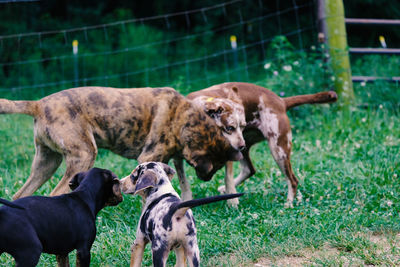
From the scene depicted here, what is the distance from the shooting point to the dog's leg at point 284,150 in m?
6.21

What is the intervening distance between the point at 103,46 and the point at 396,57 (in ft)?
24.4

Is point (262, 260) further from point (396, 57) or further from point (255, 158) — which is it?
point (396, 57)

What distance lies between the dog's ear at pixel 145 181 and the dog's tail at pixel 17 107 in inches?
60.0

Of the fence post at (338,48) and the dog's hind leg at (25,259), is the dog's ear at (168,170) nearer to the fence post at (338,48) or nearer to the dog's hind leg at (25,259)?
the dog's hind leg at (25,259)

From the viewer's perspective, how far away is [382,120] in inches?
342

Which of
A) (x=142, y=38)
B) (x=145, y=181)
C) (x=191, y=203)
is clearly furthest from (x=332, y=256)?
(x=142, y=38)

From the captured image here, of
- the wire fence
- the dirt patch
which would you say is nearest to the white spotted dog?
the dirt patch

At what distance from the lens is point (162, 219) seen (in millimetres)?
3898

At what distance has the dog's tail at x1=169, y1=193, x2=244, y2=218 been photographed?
3768mm

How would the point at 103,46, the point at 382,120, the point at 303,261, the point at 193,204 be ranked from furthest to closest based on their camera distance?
1. the point at 103,46
2. the point at 382,120
3. the point at 303,261
4. the point at 193,204

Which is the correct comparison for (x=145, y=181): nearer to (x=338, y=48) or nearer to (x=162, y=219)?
(x=162, y=219)

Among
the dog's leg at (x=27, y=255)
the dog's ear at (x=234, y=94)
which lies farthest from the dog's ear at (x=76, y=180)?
the dog's ear at (x=234, y=94)

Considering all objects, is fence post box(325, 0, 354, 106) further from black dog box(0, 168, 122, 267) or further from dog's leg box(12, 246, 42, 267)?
dog's leg box(12, 246, 42, 267)

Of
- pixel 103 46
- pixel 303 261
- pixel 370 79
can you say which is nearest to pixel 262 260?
pixel 303 261
